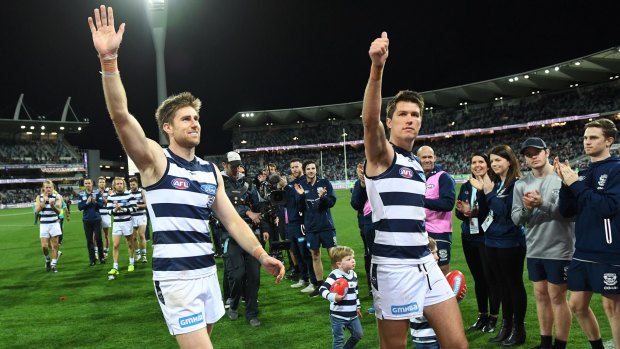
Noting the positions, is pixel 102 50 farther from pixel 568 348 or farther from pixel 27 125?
pixel 27 125

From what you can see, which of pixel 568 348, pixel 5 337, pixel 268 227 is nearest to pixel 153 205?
pixel 568 348

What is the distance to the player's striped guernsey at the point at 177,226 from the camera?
9.85 ft

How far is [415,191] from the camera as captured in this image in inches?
128

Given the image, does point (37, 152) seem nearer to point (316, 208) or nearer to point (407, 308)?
point (316, 208)

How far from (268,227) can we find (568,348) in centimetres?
681

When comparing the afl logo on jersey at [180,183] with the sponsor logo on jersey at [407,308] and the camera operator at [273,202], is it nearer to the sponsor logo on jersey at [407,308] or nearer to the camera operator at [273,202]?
the sponsor logo on jersey at [407,308]

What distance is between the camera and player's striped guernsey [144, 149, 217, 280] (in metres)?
3.00

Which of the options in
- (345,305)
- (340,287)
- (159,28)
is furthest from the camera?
(159,28)

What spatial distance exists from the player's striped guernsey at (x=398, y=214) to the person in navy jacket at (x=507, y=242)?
2.30 m

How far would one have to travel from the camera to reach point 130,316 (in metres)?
7.22

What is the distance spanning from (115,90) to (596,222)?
3.95 m

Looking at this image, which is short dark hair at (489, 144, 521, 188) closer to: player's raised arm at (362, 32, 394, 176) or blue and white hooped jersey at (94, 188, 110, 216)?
player's raised arm at (362, 32, 394, 176)

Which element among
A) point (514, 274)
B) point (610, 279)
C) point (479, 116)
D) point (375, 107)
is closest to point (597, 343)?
point (610, 279)

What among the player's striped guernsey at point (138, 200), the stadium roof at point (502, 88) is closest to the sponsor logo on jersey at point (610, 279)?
the player's striped guernsey at point (138, 200)
